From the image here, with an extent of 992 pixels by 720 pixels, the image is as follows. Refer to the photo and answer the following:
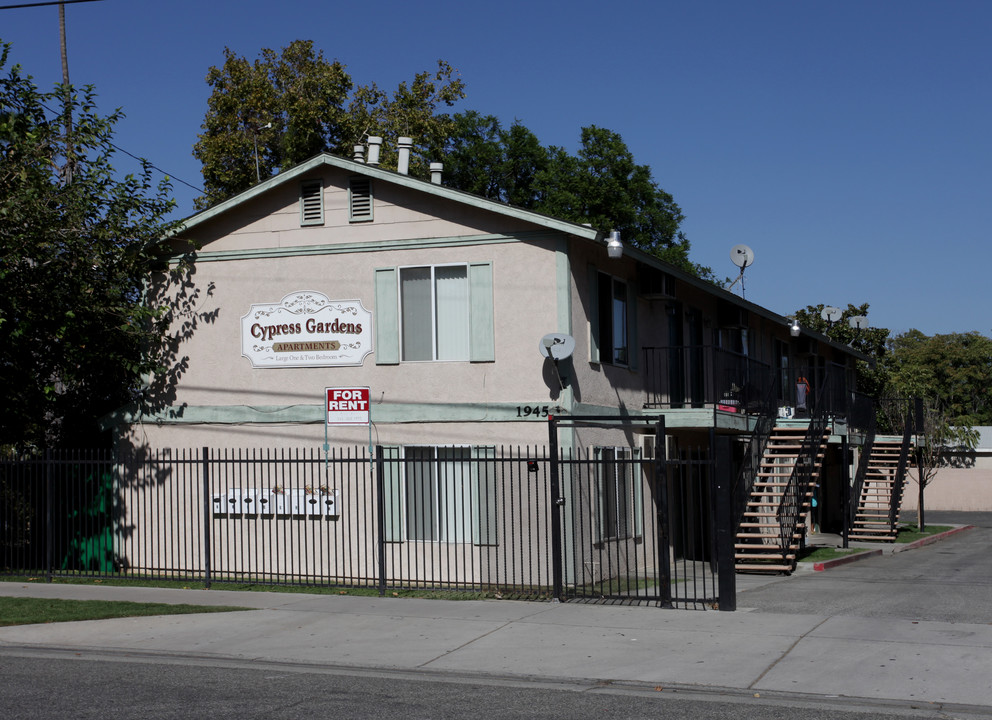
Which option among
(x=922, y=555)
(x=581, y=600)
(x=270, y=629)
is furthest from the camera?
(x=922, y=555)

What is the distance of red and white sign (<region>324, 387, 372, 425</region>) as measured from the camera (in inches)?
707

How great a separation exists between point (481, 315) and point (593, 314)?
1.95 meters

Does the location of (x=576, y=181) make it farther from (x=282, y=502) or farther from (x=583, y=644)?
(x=583, y=644)

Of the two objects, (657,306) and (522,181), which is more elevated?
(522,181)

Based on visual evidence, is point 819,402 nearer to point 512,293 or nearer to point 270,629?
point 512,293

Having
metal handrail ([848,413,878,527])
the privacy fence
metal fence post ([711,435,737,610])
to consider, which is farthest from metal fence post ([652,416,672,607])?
metal handrail ([848,413,878,527])

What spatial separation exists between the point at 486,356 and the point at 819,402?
26.9 feet

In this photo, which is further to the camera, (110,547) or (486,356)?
(110,547)

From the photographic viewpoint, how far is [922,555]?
81.6 ft

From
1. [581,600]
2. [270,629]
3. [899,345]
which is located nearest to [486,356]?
[581,600]

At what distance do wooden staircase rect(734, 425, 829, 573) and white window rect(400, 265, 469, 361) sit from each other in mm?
6243

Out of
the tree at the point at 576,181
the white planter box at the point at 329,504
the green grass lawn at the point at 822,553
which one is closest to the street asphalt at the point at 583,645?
the white planter box at the point at 329,504

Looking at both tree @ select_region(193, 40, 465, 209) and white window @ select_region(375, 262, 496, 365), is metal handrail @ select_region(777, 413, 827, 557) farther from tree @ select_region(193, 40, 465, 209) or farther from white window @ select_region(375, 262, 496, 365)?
tree @ select_region(193, 40, 465, 209)

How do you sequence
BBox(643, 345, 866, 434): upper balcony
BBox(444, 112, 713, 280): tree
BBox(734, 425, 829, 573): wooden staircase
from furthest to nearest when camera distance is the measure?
1. BBox(444, 112, 713, 280): tree
2. BBox(643, 345, 866, 434): upper balcony
3. BBox(734, 425, 829, 573): wooden staircase
